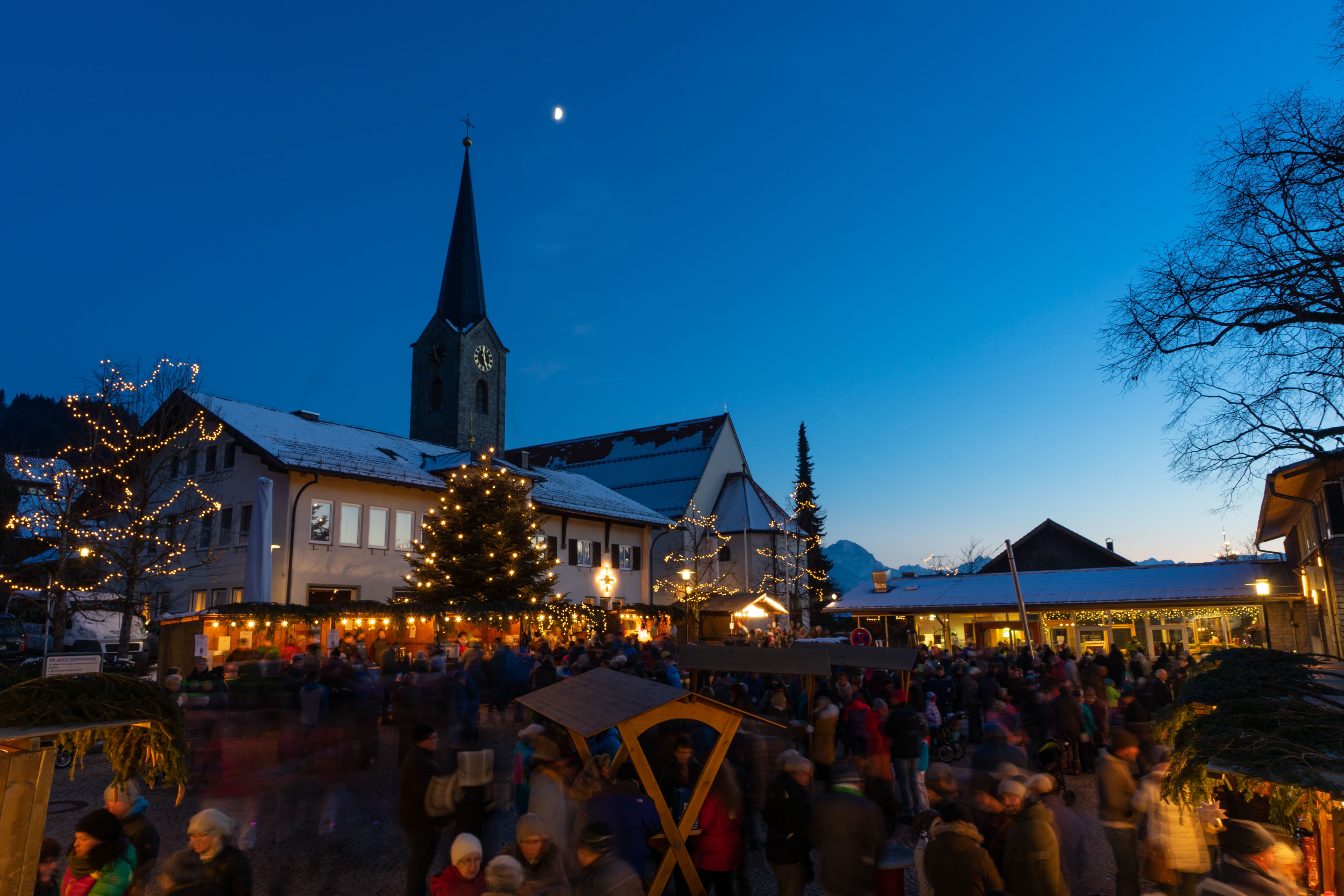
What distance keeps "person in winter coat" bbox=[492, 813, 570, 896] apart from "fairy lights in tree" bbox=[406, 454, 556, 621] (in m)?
20.2

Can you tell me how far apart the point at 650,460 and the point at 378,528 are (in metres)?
30.9

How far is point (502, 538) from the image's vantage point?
86.9ft

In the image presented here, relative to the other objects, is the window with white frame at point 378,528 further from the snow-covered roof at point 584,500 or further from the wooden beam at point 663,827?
the wooden beam at point 663,827

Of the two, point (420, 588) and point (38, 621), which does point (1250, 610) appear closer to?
point (420, 588)

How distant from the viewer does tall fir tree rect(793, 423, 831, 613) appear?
62.2 metres

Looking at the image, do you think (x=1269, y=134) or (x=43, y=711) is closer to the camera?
(x=43, y=711)

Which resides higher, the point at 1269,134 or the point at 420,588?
the point at 1269,134

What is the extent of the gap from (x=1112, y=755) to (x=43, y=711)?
7.65 m

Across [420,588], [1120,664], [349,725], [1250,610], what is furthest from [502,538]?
[1250,610]

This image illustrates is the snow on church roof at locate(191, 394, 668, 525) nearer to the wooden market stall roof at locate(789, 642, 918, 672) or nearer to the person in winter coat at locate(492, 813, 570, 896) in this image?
the wooden market stall roof at locate(789, 642, 918, 672)

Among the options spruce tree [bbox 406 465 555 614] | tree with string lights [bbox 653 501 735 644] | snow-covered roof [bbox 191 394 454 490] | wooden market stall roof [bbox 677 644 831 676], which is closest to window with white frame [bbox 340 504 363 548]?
snow-covered roof [bbox 191 394 454 490]

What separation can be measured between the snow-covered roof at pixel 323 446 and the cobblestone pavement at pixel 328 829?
617 inches

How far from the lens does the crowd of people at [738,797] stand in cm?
498

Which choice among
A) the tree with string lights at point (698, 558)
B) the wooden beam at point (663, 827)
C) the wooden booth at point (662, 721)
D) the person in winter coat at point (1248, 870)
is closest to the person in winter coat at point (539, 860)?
the wooden booth at point (662, 721)
